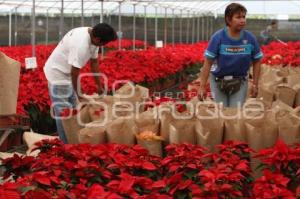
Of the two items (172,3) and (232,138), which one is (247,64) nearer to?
(232,138)

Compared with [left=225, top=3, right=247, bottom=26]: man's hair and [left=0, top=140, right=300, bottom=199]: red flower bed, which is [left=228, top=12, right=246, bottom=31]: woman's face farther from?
[left=0, top=140, right=300, bottom=199]: red flower bed

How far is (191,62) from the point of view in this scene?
15.4 m

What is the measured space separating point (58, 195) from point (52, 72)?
9.73 ft

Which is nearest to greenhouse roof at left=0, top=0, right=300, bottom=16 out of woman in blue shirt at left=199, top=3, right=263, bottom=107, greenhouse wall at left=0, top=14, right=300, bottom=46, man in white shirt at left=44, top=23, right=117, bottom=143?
greenhouse wall at left=0, top=14, right=300, bottom=46

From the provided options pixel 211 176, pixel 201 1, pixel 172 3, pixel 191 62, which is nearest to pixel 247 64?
pixel 211 176

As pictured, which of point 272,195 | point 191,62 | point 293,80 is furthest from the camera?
point 191,62

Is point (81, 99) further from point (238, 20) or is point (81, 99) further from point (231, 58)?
point (238, 20)

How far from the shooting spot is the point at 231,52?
210 inches

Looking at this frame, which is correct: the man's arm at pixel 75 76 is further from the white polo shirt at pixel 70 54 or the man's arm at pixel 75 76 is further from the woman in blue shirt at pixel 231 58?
the woman in blue shirt at pixel 231 58

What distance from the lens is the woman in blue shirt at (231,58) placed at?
5.21m

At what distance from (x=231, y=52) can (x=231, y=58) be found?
6 centimetres

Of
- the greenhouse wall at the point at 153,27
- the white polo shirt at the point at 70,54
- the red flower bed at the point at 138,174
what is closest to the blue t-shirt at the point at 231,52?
the white polo shirt at the point at 70,54

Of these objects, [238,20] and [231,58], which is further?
[231,58]

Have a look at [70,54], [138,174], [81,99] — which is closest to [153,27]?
[81,99]
